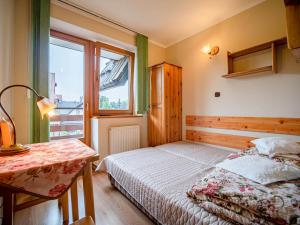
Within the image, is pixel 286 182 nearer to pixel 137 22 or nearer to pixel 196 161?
pixel 196 161

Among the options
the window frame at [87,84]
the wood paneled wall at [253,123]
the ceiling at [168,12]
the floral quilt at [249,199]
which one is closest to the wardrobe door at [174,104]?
the wood paneled wall at [253,123]

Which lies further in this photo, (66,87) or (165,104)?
(165,104)

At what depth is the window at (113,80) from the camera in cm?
275

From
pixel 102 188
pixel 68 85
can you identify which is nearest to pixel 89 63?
pixel 68 85

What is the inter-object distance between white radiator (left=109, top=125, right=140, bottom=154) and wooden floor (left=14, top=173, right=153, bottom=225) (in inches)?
35.9

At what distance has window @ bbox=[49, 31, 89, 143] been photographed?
236 cm

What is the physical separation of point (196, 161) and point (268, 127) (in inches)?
44.4

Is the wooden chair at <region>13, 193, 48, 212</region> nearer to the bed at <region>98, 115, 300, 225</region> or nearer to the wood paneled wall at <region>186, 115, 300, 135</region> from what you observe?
the bed at <region>98, 115, 300, 225</region>

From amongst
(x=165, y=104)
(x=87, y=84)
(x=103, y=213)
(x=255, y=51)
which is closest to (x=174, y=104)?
(x=165, y=104)

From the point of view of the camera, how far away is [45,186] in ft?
2.71

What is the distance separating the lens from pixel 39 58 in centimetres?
189

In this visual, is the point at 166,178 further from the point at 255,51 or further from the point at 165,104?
the point at 255,51

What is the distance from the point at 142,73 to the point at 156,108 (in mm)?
773

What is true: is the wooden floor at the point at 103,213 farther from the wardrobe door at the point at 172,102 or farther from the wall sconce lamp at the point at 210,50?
the wall sconce lamp at the point at 210,50
